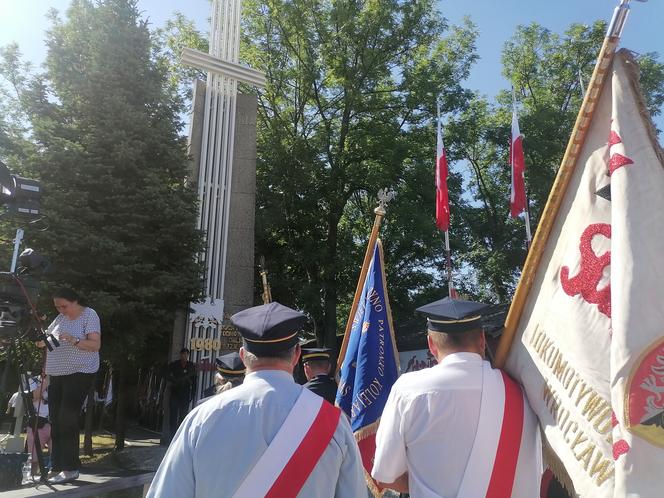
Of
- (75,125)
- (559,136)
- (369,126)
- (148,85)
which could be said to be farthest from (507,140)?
(75,125)

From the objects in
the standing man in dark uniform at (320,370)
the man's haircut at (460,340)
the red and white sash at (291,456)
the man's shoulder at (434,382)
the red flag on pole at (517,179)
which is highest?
the red flag on pole at (517,179)

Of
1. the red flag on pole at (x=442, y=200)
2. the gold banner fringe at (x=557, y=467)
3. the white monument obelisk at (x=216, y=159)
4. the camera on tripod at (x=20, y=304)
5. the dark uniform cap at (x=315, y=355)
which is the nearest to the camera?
the gold banner fringe at (x=557, y=467)

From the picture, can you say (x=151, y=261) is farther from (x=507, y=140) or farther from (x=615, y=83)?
(x=507, y=140)

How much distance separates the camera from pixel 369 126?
67.1ft

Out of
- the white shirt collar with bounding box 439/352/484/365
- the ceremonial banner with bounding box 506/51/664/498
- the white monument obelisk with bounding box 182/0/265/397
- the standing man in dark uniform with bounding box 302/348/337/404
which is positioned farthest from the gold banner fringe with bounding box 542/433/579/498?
the white monument obelisk with bounding box 182/0/265/397

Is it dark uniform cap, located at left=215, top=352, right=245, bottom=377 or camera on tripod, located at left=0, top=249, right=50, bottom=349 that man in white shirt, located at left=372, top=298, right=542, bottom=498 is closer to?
dark uniform cap, located at left=215, top=352, right=245, bottom=377

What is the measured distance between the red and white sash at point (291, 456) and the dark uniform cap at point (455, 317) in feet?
2.97

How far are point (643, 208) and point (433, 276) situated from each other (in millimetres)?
18428

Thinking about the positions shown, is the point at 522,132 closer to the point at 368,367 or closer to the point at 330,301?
the point at 330,301

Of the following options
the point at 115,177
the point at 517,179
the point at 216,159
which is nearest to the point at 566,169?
the point at 517,179

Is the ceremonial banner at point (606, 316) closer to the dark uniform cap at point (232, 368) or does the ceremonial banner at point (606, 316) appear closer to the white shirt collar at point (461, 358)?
the white shirt collar at point (461, 358)

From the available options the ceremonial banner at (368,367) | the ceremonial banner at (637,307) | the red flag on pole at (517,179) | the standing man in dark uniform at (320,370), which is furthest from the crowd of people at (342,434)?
the red flag on pole at (517,179)

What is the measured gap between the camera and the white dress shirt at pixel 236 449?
6.62ft

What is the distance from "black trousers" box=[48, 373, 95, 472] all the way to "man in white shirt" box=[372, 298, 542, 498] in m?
3.39
